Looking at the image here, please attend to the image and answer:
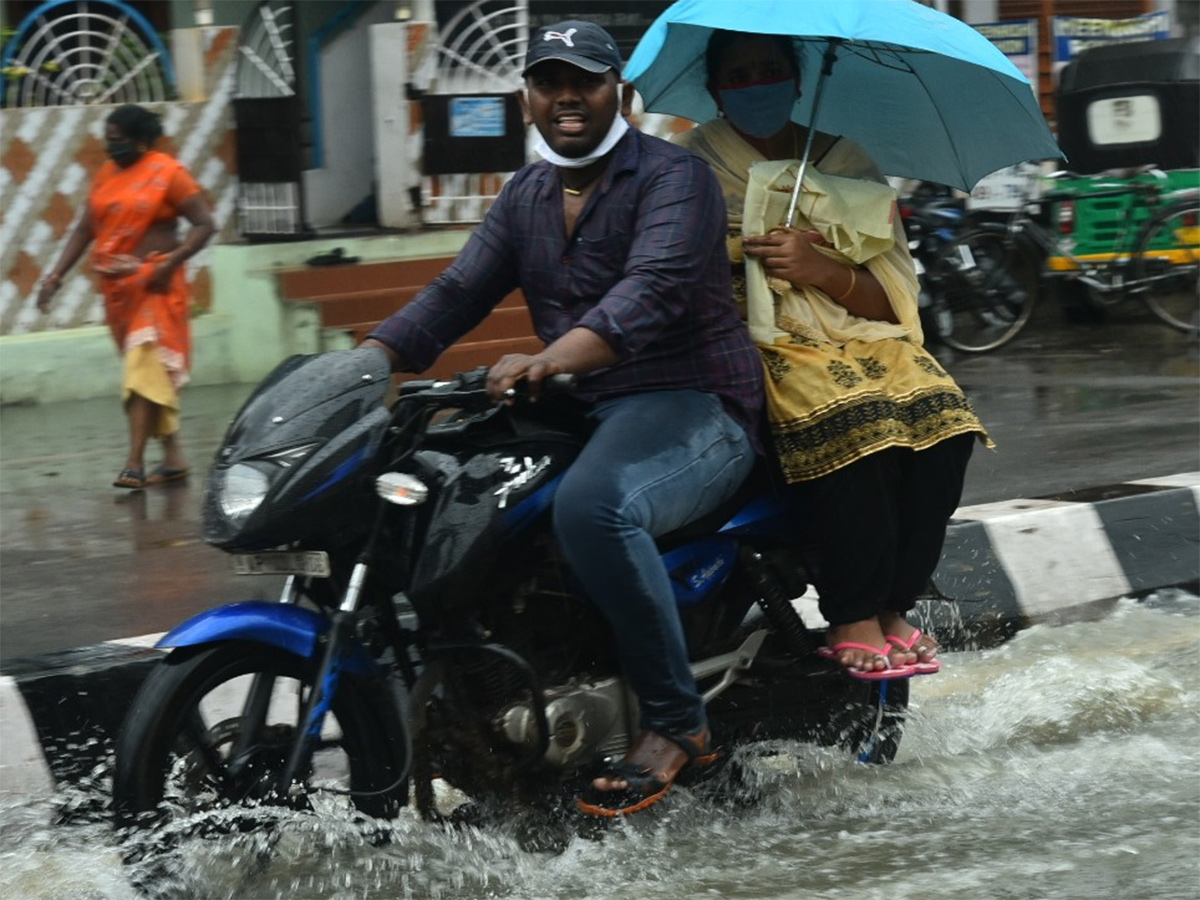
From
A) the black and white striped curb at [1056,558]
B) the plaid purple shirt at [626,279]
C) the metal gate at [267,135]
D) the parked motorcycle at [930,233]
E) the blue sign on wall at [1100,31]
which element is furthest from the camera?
the blue sign on wall at [1100,31]

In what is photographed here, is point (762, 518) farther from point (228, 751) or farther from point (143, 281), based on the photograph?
point (143, 281)

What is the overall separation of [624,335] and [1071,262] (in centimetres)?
911

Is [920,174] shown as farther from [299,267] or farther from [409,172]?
[409,172]

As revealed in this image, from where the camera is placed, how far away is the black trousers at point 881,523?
4.06m

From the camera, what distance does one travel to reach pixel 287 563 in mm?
3477

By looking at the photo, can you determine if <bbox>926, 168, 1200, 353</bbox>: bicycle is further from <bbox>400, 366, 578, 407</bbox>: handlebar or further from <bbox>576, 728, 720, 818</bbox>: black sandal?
A: <bbox>400, 366, 578, 407</bbox>: handlebar

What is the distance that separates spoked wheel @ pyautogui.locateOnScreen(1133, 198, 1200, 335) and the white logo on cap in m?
8.95

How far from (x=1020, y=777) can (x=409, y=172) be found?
7.77 m

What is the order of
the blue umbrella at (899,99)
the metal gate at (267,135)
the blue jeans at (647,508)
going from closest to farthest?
the blue jeans at (647,508) → the blue umbrella at (899,99) → the metal gate at (267,135)

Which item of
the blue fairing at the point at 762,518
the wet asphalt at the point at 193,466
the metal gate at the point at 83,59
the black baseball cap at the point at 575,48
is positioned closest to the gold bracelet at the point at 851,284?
the blue fairing at the point at 762,518

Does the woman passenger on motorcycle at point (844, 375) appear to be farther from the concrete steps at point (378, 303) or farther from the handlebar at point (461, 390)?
the concrete steps at point (378, 303)

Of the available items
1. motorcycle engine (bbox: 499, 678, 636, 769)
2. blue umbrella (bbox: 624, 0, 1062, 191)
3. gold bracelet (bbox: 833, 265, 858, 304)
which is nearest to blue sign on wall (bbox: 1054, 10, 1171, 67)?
blue umbrella (bbox: 624, 0, 1062, 191)

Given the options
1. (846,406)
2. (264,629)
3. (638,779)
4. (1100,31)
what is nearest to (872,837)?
(638,779)

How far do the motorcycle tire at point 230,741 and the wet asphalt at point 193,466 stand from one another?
1425mm
